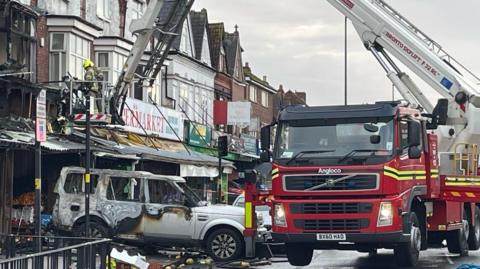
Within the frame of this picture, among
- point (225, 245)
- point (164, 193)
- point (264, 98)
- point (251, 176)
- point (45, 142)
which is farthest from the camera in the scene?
point (264, 98)

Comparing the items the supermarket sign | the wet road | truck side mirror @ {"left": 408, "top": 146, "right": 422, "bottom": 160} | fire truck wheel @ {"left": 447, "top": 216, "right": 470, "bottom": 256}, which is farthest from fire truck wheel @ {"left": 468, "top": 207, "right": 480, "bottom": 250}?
the supermarket sign

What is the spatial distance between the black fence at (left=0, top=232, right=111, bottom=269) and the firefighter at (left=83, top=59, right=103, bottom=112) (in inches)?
330

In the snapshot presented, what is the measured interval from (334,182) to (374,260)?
14.7 feet

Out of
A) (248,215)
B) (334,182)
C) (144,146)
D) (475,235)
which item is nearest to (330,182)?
(334,182)

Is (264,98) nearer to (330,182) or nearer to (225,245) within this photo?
(225,245)

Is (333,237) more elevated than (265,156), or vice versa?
(265,156)

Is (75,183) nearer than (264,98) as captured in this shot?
Yes

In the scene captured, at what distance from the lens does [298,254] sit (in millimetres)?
15172

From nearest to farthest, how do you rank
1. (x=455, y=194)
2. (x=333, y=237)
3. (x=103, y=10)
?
(x=333, y=237) → (x=455, y=194) → (x=103, y=10)

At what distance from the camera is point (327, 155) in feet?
45.5

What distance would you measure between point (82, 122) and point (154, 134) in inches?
428

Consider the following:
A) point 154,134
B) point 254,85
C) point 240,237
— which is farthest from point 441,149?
point 254,85

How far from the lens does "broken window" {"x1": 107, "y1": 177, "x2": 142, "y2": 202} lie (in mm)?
18328

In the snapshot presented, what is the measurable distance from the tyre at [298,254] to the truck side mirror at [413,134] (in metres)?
2.70
